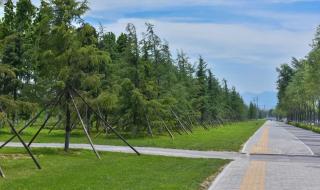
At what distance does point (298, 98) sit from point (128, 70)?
55.1m

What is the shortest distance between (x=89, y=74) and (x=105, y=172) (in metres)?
8.55

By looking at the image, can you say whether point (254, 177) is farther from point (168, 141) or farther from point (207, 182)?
point (168, 141)

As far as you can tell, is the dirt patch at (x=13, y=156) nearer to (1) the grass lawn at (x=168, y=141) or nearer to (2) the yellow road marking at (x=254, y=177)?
(2) the yellow road marking at (x=254, y=177)

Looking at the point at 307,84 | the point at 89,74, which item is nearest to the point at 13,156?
the point at 89,74

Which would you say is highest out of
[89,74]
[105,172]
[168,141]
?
[89,74]

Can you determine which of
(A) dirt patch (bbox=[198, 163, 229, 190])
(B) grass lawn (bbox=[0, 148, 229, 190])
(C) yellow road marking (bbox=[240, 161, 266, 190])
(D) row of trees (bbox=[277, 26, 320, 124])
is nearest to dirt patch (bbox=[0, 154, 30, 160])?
(B) grass lawn (bbox=[0, 148, 229, 190])

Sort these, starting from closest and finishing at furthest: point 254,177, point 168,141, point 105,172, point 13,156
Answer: point 105,172
point 254,177
point 13,156
point 168,141

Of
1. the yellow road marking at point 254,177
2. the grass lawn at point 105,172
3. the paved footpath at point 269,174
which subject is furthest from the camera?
the paved footpath at point 269,174

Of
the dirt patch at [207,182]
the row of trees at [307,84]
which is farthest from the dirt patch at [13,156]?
the row of trees at [307,84]

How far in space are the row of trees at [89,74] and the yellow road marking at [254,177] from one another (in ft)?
23.4

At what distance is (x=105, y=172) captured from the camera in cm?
1441

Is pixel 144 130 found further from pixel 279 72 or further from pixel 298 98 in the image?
pixel 279 72

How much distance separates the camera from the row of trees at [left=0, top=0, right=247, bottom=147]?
21688mm

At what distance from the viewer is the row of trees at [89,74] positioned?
2169 cm
